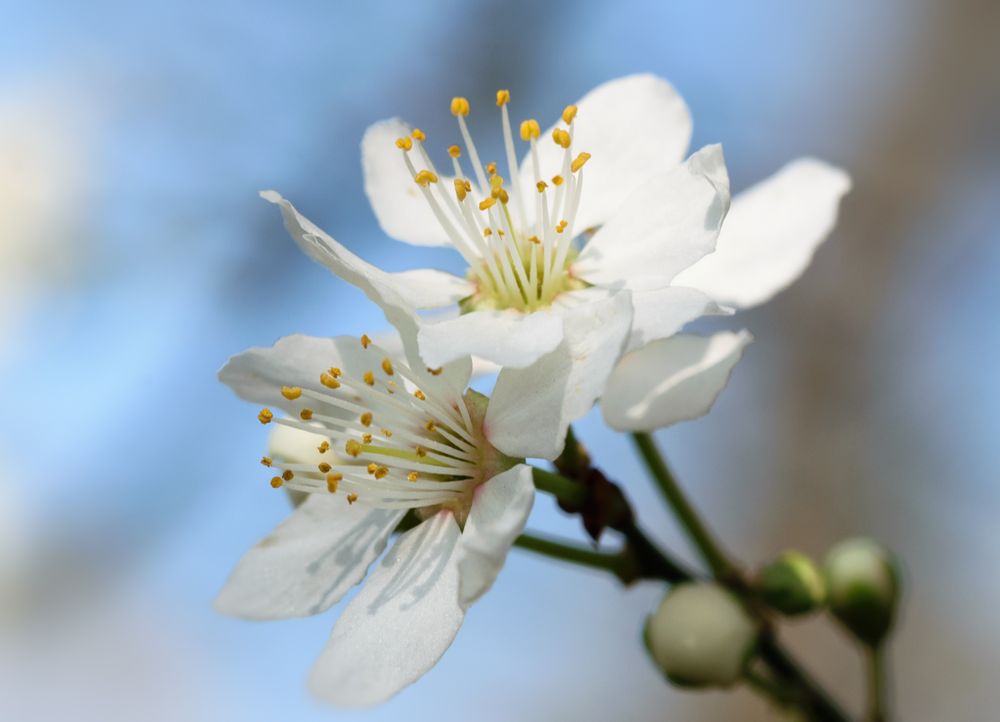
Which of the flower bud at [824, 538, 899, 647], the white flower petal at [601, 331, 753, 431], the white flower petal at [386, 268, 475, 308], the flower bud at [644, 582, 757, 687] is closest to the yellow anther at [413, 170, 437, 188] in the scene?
the white flower petal at [386, 268, 475, 308]

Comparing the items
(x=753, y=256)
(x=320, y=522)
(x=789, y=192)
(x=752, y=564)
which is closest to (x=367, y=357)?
(x=320, y=522)

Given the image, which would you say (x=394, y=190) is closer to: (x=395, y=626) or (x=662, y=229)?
(x=662, y=229)

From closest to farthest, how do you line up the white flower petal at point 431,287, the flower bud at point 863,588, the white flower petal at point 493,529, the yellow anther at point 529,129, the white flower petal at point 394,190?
the white flower petal at point 493,529 < the white flower petal at point 431,287 < the yellow anther at point 529,129 < the white flower petal at point 394,190 < the flower bud at point 863,588

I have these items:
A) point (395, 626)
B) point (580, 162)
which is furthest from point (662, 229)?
point (395, 626)

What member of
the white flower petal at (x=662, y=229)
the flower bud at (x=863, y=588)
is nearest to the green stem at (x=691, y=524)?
the flower bud at (x=863, y=588)

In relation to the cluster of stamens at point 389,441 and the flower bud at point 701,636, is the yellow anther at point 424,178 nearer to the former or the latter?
the cluster of stamens at point 389,441

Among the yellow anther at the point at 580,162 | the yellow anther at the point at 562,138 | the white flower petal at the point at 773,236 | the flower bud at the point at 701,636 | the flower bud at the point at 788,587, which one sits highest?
the yellow anther at the point at 562,138

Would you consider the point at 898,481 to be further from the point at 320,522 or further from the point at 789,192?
the point at 320,522
